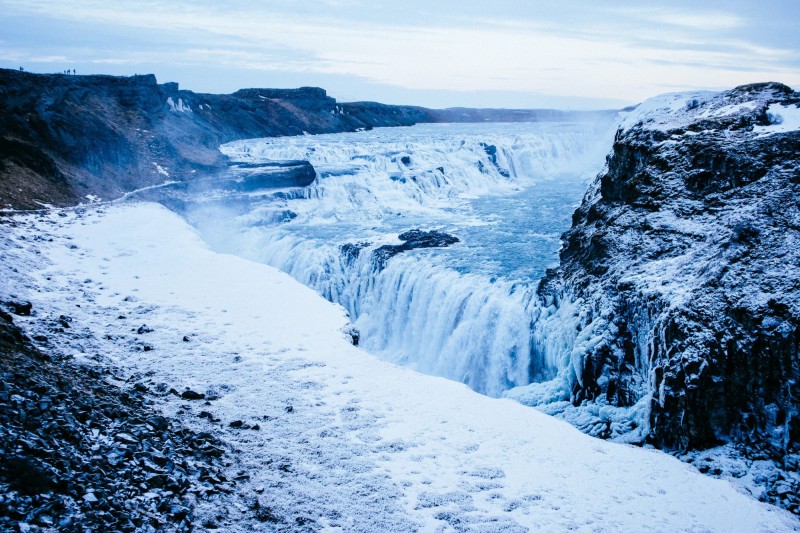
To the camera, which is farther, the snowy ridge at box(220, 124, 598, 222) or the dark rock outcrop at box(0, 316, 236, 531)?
the snowy ridge at box(220, 124, 598, 222)

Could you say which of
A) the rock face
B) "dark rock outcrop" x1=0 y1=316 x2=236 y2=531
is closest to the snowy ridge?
the rock face

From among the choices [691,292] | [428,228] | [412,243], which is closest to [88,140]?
[428,228]

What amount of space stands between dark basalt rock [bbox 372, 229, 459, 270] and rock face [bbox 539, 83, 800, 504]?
6.26 m

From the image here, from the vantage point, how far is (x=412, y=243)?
20766 mm

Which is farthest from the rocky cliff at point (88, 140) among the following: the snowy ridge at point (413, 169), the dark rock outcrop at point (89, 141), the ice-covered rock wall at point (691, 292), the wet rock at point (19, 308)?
the ice-covered rock wall at point (691, 292)

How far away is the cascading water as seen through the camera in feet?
47.6

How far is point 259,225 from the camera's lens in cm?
2666

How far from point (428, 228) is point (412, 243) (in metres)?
3.29

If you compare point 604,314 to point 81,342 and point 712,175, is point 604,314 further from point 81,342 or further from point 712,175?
point 81,342

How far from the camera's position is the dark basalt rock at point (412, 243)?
63.6 ft

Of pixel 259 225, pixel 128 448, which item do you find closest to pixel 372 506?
pixel 128 448

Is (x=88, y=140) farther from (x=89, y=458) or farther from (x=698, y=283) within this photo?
(x=698, y=283)

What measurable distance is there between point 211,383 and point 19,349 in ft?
8.45

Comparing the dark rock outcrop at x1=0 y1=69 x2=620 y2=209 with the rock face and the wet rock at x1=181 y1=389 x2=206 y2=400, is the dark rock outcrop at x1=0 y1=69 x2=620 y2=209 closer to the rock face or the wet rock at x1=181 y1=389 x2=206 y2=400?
the wet rock at x1=181 y1=389 x2=206 y2=400
